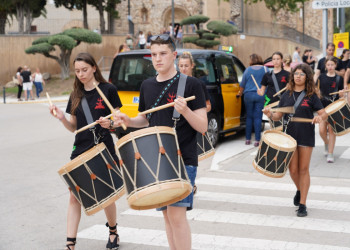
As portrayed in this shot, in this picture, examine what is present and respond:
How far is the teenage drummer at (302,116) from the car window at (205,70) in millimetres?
4252


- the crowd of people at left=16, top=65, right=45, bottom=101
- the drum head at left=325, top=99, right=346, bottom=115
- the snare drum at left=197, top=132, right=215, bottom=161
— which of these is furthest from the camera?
the crowd of people at left=16, top=65, right=45, bottom=101

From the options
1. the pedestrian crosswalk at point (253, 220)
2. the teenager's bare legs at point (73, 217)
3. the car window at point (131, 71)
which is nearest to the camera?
the teenager's bare legs at point (73, 217)

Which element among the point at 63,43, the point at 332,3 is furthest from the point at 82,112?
the point at 63,43

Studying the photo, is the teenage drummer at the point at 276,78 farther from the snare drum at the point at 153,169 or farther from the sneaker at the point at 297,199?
the snare drum at the point at 153,169

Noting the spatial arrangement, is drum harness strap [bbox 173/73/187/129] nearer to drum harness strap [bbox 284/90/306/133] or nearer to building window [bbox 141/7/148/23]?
drum harness strap [bbox 284/90/306/133]

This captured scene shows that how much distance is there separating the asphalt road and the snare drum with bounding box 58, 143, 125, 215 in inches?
32.4

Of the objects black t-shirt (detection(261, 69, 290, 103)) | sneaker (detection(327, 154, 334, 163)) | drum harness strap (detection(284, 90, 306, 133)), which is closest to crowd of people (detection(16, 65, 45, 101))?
black t-shirt (detection(261, 69, 290, 103))

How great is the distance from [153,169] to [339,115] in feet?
18.5

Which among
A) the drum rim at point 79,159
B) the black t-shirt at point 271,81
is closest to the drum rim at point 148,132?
the drum rim at point 79,159

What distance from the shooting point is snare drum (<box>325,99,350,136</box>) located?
8.52 meters

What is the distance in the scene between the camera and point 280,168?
6242mm

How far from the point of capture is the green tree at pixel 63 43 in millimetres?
28547

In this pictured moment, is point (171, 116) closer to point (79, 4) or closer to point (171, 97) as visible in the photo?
point (171, 97)

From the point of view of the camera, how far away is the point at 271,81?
9.92m
